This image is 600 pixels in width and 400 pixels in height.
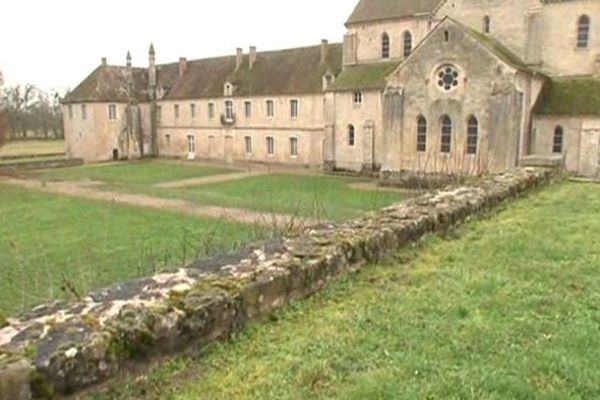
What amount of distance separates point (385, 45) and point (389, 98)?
1084cm

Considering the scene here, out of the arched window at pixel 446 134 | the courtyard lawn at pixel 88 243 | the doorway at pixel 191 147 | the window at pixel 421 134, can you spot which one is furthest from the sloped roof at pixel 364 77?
the courtyard lawn at pixel 88 243

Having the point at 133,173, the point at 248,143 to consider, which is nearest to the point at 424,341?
the point at 133,173

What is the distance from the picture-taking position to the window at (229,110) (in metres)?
49.8

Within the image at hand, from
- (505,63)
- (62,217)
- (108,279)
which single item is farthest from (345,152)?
(108,279)

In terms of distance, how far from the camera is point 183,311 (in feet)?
15.5

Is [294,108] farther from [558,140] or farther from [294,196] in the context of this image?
[558,140]

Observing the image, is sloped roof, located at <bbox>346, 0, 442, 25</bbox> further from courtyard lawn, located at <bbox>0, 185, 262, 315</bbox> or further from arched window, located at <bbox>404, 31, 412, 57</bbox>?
courtyard lawn, located at <bbox>0, 185, 262, 315</bbox>

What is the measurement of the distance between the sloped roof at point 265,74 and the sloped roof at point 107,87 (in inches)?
151

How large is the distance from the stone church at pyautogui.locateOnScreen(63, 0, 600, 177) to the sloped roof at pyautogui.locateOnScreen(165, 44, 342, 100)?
126 millimetres

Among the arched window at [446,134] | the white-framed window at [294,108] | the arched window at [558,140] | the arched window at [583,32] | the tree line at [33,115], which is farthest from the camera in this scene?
the tree line at [33,115]

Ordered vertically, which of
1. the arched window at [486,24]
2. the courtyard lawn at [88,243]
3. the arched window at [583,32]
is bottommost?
the courtyard lawn at [88,243]

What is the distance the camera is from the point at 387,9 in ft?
134

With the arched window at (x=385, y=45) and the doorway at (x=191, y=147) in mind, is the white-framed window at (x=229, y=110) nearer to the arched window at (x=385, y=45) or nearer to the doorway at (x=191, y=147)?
the doorway at (x=191, y=147)

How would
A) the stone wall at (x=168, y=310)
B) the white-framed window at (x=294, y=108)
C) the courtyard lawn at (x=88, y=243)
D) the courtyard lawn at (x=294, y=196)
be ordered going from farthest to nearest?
the white-framed window at (x=294, y=108), the courtyard lawn at (x=294, y=196), the courtyard lawn at (x=88, y=243), the stone wall at (x=168, y=310)
